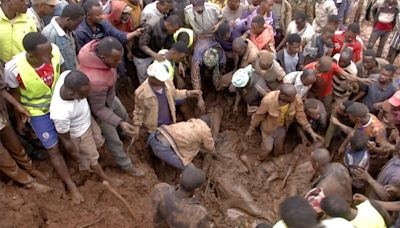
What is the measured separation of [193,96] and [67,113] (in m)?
1.98

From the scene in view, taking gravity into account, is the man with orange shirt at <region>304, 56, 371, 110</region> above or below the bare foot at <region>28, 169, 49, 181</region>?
above

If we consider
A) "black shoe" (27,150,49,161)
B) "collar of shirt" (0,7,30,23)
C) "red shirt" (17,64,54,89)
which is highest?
"collar of shirt" (0,7,30,23)

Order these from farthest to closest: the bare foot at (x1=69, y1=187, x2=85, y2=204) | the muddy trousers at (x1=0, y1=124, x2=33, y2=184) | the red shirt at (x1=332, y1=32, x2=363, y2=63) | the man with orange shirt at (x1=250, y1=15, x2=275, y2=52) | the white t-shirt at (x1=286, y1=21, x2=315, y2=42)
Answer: the white t-shirt at (x1=286, y1=21, x2=315, y2=42)
the red shirt at (x1=332, y1=32, x2=363, y2=63)
the man with orange shirt at (x1=250, y1=15, x2=275, y2=52)
the bare foot at (x1=69, y1=187, x2=85, y2=204)
the muddy trousers at (x1=0, y1=124, x2=33, y2=184)

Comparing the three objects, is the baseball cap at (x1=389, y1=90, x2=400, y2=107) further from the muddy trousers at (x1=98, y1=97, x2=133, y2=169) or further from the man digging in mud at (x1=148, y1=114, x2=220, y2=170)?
the muddy trousers at (x1=98, y1=97, x2=133, y2=169)

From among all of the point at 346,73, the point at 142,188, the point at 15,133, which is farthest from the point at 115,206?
the point at 346,73

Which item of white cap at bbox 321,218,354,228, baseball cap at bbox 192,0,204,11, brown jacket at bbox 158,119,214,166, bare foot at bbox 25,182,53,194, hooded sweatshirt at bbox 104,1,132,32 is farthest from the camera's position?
baseball cap at bbox 192,0,204,11

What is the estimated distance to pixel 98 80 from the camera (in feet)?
14.0

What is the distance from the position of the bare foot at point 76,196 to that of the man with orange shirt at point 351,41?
14.2 ft

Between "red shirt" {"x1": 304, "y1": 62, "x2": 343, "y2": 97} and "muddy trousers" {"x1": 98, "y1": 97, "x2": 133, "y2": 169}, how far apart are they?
8.66 feet

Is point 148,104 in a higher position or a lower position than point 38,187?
higher

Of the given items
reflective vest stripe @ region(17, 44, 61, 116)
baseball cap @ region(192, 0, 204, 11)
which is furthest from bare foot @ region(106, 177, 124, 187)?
baseball cap @ region(192, 0, 204, 11)

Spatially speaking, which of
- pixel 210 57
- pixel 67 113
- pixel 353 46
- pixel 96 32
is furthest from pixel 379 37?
pixel 67 113

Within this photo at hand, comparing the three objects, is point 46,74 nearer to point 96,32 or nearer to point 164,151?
point 96,32

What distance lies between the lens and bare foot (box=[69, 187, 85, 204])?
4.50 m
